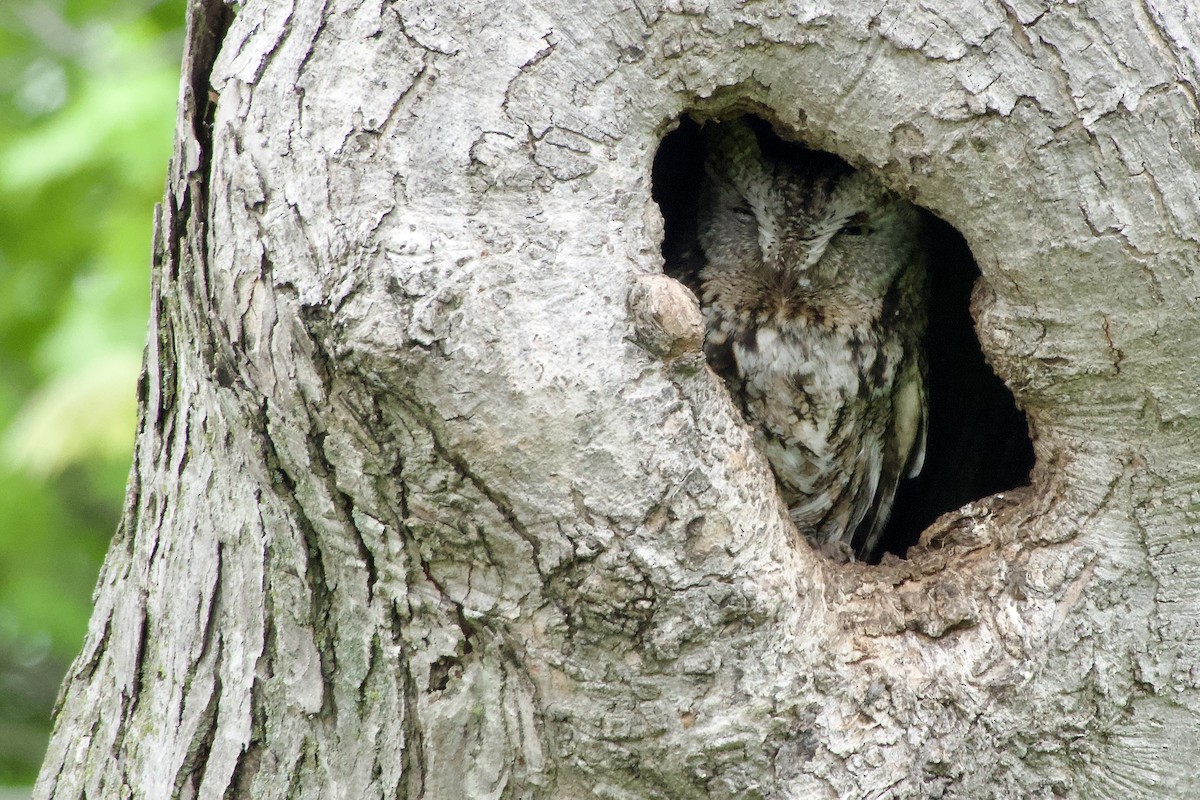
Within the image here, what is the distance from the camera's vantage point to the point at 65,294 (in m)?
4.07

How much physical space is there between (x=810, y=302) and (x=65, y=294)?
313cm

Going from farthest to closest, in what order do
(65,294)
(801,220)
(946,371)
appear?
(65,294)
(946,371)
(801,220)

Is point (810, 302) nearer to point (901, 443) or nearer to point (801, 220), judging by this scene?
point (801, 220)

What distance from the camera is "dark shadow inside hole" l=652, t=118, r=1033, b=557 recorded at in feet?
7.15

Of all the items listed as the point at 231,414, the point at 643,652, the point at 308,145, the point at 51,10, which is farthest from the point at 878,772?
the point at 51,10

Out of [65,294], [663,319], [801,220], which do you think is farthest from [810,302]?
[65,294]

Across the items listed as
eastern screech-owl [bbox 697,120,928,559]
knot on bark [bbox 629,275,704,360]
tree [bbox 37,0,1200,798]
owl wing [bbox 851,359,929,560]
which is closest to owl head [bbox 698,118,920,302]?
eastern screech-owl [bbox 697,120,928,559]

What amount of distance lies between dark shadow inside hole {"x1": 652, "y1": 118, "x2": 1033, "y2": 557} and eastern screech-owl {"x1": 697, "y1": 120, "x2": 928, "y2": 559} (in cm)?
7

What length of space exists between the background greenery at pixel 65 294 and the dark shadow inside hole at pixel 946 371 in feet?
4.92

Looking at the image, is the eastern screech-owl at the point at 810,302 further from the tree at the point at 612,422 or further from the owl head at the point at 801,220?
the tree at the point at 612,422

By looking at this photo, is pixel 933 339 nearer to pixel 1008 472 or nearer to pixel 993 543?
pixel 1008 472

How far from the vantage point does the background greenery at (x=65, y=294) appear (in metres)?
2.91

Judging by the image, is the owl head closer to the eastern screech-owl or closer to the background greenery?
the eastern screech-owl

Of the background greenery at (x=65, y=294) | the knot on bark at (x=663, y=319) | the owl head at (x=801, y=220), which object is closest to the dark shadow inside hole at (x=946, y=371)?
the owl head at (x=801, y=220)
